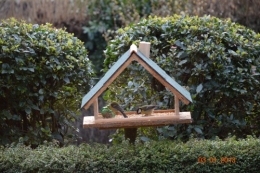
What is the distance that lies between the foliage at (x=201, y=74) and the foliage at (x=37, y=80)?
500mm

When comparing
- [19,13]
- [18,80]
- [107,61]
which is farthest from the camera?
[19,13]

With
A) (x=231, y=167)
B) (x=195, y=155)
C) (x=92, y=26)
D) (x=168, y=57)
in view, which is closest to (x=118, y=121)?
(x=195, y=155)

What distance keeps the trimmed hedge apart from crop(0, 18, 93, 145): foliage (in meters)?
1.42

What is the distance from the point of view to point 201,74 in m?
6.29

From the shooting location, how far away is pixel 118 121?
193 inches

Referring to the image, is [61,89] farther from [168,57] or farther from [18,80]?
[168,57]

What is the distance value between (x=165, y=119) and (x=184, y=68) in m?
1.60

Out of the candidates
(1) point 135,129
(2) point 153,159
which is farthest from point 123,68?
(2) point 153,159

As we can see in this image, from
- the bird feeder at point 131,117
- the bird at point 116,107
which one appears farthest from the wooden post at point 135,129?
the bird at point 116,107

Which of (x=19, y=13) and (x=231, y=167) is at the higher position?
(x=19, y=13)

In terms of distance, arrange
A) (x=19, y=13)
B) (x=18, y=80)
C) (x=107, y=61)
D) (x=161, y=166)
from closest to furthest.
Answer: (x=161, y=166) < (x=18, y=80) < (x=107, y=61) < (x=19, y=13)

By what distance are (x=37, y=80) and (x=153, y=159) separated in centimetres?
209
